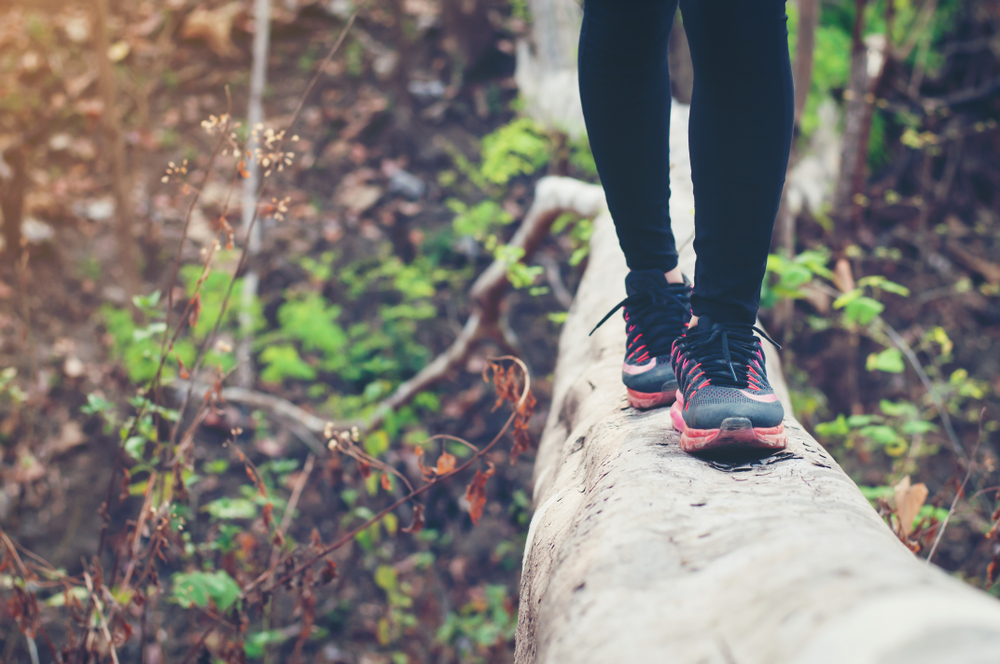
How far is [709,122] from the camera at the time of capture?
1062 mm

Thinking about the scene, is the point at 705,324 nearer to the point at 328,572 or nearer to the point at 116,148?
the point at 328,572

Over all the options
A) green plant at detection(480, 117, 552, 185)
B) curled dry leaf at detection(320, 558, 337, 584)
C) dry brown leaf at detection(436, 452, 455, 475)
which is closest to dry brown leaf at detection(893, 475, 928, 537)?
dry brown leaf at detection(436, 452, 455, 475)

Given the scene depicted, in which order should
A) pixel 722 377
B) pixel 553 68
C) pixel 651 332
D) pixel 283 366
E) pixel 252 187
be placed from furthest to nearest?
pixel 252 187
pixel 553 68
pixel 283 366
pixel 651 332
pixel 722 377

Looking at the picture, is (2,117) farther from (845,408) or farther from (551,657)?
(845,408)

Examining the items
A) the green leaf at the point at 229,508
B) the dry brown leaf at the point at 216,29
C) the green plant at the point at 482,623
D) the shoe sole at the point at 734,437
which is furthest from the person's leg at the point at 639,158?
the dry brown leaf at the point at 216,29

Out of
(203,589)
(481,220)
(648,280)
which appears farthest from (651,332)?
(481,220)

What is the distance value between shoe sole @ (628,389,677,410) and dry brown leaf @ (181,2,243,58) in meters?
6.31

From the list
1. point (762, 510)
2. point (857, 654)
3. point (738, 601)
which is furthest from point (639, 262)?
point (857, 654)

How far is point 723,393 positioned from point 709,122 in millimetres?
509

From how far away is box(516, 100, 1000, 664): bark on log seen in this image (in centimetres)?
49

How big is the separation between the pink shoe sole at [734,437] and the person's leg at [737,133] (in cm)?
27

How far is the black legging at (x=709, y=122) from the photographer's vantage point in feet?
3.27

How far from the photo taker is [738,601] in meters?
0.61

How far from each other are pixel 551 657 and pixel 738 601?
0.73 ft
